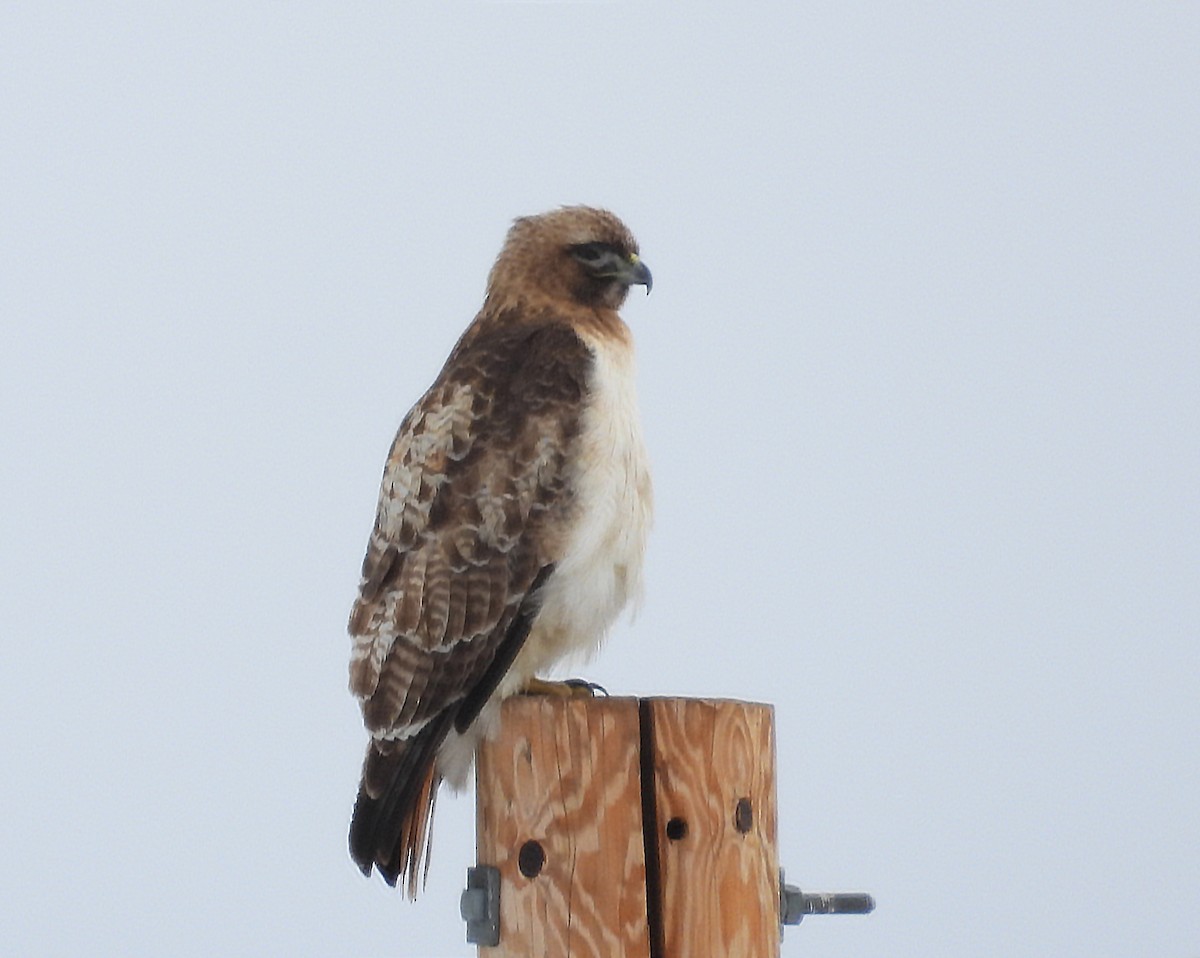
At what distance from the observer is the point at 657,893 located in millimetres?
3633

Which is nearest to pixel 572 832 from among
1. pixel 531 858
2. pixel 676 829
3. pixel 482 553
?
pixel 531 858

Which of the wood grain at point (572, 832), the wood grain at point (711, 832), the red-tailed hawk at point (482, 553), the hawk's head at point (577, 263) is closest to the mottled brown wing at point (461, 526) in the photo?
the red-tailed hawk at point (482, 553)

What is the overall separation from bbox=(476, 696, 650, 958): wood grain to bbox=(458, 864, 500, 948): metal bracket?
2cm

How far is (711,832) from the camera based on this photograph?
12.1 ft

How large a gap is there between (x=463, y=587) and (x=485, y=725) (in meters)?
0.44

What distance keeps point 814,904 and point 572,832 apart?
2.35 ft

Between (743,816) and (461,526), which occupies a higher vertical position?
(461,526)

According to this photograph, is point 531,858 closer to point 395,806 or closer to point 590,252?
point 395,806

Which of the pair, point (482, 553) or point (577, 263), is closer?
point (482, 553)

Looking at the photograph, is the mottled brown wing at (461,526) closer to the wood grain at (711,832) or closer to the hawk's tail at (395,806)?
the hawk's tail at (395,806)

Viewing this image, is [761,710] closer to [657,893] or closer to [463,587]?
[657,893]

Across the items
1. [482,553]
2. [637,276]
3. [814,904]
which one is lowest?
[814,904]

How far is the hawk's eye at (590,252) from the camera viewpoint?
18.7 feet

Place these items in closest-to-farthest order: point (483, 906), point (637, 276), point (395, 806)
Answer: point (483, 906)
point (395, 806)
point (637, 276)
